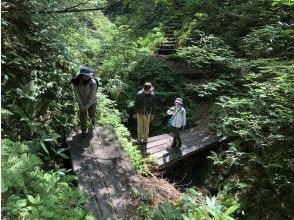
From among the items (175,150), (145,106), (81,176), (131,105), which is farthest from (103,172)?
(131,105)

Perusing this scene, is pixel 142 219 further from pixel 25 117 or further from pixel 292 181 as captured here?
pixel 292 181

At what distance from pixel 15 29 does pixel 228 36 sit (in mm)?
10526

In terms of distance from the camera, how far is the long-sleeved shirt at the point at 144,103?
9.65 metres

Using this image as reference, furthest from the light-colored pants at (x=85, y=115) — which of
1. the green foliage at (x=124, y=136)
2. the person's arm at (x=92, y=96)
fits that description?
the green foliage at (x=124, y=136)

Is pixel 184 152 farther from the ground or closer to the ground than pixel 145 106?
closer to the ground

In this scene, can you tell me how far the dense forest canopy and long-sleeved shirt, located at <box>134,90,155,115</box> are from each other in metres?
0.92

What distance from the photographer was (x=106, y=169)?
7.73 metres

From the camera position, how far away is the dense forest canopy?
626 cm

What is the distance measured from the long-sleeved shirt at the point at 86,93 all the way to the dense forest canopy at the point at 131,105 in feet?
2.47

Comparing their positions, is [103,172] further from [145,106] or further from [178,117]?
[178,117]

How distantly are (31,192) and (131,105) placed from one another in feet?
25.3

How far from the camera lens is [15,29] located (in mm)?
9445

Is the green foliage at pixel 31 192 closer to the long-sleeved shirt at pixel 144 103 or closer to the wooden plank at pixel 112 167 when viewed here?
the wooden plank at pixel 112 167

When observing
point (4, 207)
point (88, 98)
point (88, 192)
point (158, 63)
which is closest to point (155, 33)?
point (158, 63)
